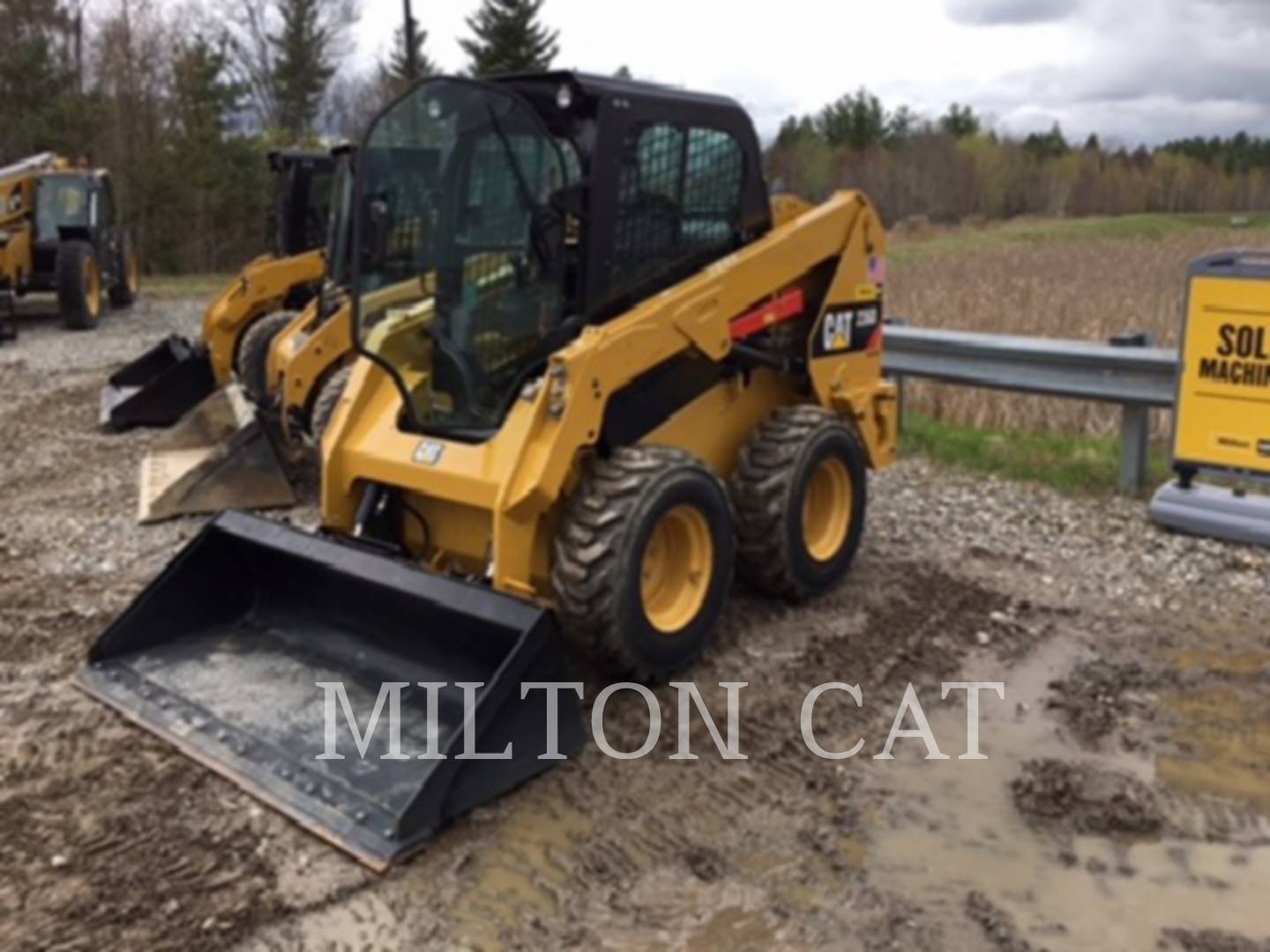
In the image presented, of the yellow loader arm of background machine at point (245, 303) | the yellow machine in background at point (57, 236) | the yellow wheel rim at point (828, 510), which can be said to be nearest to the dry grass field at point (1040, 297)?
the yellow wheel rim at point (828, 510)

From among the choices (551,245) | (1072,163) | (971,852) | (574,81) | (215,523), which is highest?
(1072,163)

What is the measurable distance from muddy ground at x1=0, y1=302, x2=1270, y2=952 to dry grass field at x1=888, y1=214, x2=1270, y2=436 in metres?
3.02

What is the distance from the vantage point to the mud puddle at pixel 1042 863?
311cm

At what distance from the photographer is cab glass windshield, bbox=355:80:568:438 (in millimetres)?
4543

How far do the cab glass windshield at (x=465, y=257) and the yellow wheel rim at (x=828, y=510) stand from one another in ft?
5.07

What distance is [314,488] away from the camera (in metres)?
7.56

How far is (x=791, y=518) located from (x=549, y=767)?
5.61ft

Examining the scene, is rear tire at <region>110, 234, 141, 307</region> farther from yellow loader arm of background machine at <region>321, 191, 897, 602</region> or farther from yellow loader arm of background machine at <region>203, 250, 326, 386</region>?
yellow loader arm of background machine at <region>321, 191, 897, 602</region>

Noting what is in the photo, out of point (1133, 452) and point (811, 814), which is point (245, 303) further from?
point (811, 814)

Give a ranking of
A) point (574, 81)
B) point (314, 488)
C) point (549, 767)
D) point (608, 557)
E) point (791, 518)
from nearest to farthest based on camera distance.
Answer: point (549, 767) < point (608, 557) < point (574, 81) < point (791, 518) < point (314, 488)

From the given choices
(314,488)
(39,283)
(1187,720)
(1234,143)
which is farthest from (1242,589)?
(1234,143)

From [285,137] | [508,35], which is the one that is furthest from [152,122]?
[508,35]

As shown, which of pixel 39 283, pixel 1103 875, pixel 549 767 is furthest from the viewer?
pixel 39 283

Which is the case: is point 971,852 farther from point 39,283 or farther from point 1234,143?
point 1234,143
